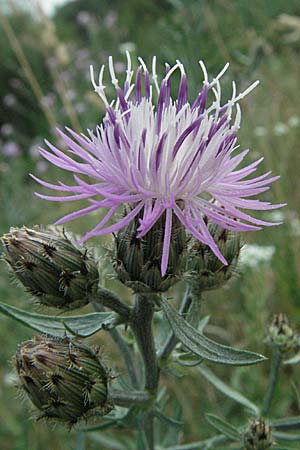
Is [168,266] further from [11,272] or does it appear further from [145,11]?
[145,11]

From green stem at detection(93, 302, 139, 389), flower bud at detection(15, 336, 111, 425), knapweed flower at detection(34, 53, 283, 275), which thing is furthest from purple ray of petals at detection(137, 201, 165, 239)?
green stem at detection(93, 302, 139, 389)

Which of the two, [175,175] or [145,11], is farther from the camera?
[145,11]

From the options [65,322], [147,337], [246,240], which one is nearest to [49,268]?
[65,322]

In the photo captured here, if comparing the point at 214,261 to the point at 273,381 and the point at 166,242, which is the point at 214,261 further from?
the point at 273,381

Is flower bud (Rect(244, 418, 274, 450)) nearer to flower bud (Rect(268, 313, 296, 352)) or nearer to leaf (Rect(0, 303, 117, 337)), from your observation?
flower bud (Rect(268, 313, 296, 352))

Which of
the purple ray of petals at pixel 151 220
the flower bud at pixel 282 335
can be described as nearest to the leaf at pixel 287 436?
the flower bud at pixel 282 335

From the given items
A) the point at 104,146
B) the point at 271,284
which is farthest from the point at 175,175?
the point at 271,284

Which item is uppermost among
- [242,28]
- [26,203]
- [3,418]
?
[242,28]

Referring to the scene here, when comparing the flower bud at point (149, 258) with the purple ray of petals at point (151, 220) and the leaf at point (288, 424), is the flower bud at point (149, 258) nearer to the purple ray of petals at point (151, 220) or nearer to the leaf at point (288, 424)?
the purple ray of petals at point (151, 220)
